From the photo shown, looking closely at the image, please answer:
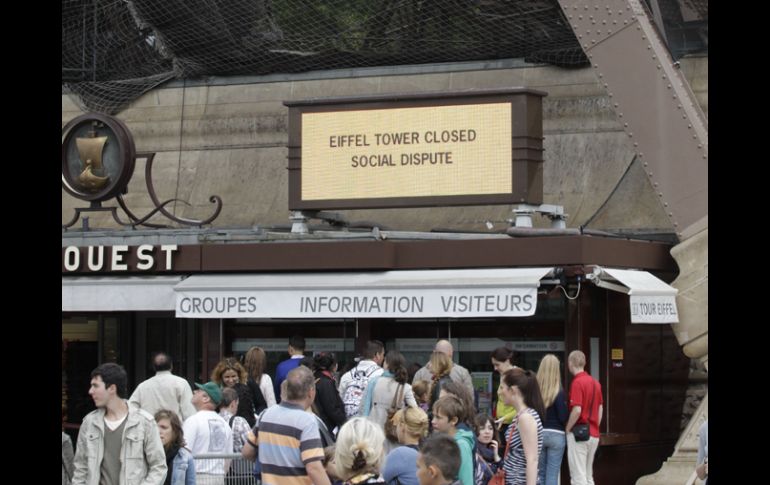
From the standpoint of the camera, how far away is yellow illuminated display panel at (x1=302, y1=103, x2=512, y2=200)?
17.2 m

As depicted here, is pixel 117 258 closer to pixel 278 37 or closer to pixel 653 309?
pixel 278 37

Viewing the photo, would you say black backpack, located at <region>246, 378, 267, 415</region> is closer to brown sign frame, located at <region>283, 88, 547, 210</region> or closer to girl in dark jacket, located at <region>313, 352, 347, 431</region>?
girl in dark jacket, located at <region>313, 352, 347, 431</region>

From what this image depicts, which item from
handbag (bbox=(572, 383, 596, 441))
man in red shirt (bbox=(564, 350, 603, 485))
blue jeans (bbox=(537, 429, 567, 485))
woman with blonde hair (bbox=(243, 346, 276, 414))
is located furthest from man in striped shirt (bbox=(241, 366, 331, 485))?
handbag (bbox=(572, 383, 596, 441))

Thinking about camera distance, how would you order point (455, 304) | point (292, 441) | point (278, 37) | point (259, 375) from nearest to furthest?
point (292, 441), point (259, 375), point (455, 304), point (278, 37)

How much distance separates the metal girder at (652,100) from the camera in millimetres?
17094

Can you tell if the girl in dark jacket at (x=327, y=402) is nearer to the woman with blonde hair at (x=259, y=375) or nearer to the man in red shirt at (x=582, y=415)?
the woman with blonde hair at (x=259, y=375)

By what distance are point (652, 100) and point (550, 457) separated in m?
5.53

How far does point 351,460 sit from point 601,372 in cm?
947

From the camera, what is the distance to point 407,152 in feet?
57.9

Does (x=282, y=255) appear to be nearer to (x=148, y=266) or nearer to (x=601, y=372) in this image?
(x=148, y=266)

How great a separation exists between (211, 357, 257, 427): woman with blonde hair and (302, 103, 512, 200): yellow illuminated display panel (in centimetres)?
381

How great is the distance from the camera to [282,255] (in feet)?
58.2

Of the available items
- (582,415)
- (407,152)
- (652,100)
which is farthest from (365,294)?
(652,100)

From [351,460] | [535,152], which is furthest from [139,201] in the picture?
[351,460]
